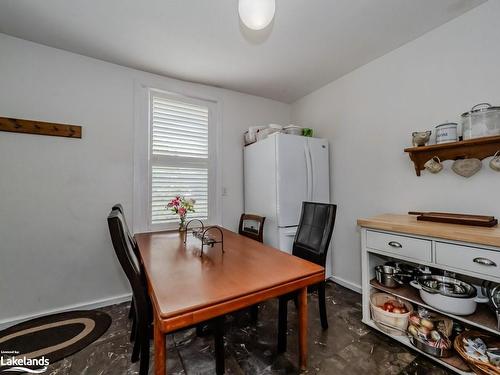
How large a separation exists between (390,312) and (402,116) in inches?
69.3

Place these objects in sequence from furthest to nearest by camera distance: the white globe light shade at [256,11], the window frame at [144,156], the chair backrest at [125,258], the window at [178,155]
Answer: the window at [178,155]
the window frame at [144,156]
the white globe light shade at [256,11]
the chair backrest at [125,258]

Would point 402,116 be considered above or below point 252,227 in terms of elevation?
above

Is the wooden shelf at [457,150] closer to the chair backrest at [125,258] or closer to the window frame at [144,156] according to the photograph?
the chair backrest at [125,258]

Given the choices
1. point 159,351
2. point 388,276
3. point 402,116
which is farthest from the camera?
point 402,116

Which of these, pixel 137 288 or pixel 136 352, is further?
pixel 136 352

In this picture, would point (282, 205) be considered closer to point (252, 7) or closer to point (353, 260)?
point (353, 260)

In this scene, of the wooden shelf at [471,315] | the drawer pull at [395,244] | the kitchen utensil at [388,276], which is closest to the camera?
the wooden shelf at [471,315]

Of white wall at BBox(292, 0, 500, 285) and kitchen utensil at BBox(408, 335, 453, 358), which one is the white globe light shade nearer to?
white wall at BBox(292, 0, 500, 285)

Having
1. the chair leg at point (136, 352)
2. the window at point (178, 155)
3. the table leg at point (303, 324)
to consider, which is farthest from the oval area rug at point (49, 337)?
the table leg at point (303, 324)

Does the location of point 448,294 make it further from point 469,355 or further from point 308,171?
point 308,171

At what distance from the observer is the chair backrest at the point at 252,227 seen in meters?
2.33

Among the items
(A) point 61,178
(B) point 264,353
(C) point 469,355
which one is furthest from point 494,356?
(A) point 61,178

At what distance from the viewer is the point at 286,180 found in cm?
249

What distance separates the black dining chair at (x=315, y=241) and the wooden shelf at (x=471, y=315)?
0.52 metres
